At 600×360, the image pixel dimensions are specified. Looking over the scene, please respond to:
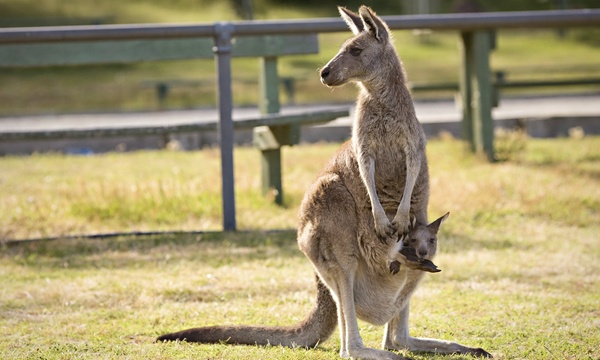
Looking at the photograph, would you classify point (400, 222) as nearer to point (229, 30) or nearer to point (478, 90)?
point (229, 30)

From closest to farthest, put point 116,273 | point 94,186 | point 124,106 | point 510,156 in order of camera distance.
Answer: point 116,273 → point 94,186 → point 510,156 → point 124,106

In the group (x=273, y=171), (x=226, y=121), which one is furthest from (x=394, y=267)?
(x=273, y=171)

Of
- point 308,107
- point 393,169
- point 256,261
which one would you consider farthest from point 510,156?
point 308,107

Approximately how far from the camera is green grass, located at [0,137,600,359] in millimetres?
4523

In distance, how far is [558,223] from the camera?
7023mm

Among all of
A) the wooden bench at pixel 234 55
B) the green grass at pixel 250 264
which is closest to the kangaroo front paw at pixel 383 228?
the green grass at pixel 250 264

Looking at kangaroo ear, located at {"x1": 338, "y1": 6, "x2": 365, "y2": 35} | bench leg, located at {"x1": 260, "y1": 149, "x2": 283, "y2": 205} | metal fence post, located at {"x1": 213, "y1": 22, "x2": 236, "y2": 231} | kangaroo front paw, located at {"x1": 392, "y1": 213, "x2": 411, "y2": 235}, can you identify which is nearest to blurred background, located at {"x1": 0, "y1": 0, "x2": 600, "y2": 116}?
bench leg, located at {"x1": 260, "y1": 149, "x2": 283, "y2": 205}

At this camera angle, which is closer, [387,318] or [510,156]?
[387,318]

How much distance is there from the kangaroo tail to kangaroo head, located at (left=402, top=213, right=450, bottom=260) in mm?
443

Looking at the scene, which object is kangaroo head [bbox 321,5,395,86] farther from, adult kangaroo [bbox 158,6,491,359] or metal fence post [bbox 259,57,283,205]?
metal fence post [bbox 259,57,283,205]

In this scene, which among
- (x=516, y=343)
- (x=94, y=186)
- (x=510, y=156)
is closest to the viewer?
(x=516, y=343)

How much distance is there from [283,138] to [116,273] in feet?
6.44

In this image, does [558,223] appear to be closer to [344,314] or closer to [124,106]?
[344,314]

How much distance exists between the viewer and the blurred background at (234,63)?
1944cm
